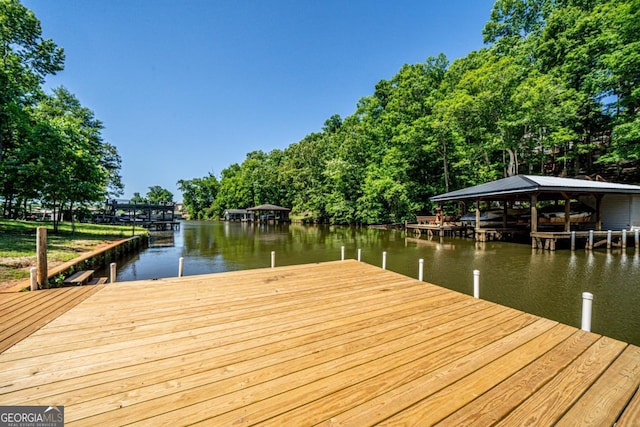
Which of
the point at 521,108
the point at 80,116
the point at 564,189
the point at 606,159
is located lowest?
the point at 564,189

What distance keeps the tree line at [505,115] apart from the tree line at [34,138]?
21513 mm

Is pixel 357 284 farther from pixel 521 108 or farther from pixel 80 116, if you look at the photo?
pixel 80 116

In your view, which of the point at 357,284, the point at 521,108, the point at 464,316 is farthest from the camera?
the point at 521,108

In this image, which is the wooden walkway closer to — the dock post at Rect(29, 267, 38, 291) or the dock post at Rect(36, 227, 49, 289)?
the dock post at Rect(29, 267, 38, 291)

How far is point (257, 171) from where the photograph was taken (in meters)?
52.7

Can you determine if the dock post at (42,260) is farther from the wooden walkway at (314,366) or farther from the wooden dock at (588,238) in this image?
the wooden dock at (588,238)

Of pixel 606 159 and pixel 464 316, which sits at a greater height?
pixel 606 159

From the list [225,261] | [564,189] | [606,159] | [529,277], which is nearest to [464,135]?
[606,159]

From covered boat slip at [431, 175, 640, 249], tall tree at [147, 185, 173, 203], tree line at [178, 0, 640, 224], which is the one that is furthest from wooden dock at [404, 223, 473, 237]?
tall tree at [147, 185, 173, 203]

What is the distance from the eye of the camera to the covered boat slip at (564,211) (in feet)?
40.0

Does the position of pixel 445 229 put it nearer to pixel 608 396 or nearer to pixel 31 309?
pixel 608 396

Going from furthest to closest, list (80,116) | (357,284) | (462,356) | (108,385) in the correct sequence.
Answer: (80,116) → (357,284) → (462,356) → (108,385)

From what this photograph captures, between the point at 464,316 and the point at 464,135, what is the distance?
23.0 m

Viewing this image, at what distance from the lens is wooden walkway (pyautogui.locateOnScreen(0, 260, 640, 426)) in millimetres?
1587
